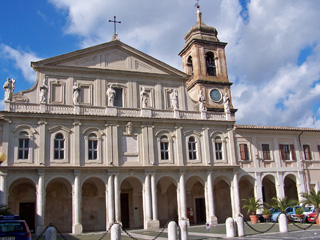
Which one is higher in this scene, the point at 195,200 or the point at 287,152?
the point at 287,152

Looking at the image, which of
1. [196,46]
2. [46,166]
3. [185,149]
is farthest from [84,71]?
[196,46]

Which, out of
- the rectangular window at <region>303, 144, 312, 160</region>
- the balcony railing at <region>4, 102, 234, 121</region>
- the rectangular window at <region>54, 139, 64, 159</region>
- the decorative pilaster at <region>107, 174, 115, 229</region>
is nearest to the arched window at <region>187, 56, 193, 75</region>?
the balcony railing at <region>4, 102, 234, 121</region>

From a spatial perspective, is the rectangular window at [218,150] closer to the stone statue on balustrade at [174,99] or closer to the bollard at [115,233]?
the stone statue on balustrade at [174,99]

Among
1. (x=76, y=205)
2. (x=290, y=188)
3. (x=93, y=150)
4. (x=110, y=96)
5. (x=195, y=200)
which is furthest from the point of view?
(x=290, y=188)

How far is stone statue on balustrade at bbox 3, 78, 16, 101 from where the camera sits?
26.0 m

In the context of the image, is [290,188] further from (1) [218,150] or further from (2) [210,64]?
(2) [210,64]

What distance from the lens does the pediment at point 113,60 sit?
2890 centimetres

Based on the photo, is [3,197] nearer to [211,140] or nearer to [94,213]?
[94,213]

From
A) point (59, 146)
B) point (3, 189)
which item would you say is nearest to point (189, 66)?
point (59, 146)

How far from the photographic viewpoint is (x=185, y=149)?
29.9 meters

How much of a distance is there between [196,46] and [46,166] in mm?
20225

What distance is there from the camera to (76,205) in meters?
25.7

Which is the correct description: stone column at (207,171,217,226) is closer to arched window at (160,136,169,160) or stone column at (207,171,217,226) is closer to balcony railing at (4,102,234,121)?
arched window at (160,136,169,160)

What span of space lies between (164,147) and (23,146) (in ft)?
34.5
